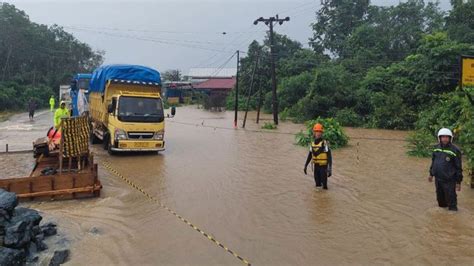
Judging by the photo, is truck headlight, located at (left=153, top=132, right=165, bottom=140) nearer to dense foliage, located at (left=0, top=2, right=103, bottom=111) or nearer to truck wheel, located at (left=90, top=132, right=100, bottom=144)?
truck wheel, located at (left=90, top=132, right=100, bottom=144)

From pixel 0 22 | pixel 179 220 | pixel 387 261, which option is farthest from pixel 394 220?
pixel 0 22

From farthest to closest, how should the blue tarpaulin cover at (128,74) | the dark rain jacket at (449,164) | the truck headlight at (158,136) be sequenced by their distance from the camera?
the blue tarpaulin cover at (128,74) → the truck headlight at (158,136) → the dark rain jacket at (449,164)

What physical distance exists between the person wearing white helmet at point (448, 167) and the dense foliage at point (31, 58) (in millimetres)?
39077

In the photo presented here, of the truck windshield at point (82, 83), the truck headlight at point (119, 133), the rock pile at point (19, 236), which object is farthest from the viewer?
the truck windshield at point (82, 83)

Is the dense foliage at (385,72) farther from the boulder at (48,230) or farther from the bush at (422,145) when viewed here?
the boulder at (48,230)

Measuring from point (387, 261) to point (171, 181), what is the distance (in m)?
6.68

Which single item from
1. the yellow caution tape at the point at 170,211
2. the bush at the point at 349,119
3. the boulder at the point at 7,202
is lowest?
the yellow caution tape at the point at 170,211

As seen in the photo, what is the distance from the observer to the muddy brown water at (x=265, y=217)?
6.08 metres

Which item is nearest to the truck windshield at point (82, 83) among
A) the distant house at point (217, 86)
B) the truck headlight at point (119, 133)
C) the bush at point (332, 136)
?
the truck headlight at point (119, 133)

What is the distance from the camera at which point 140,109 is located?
49.9 feet

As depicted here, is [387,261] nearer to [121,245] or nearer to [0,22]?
[121,245]

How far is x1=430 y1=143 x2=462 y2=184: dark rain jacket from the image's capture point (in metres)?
7.60

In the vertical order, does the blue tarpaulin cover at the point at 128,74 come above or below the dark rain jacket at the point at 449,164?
above

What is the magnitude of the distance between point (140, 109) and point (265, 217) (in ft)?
28.1
